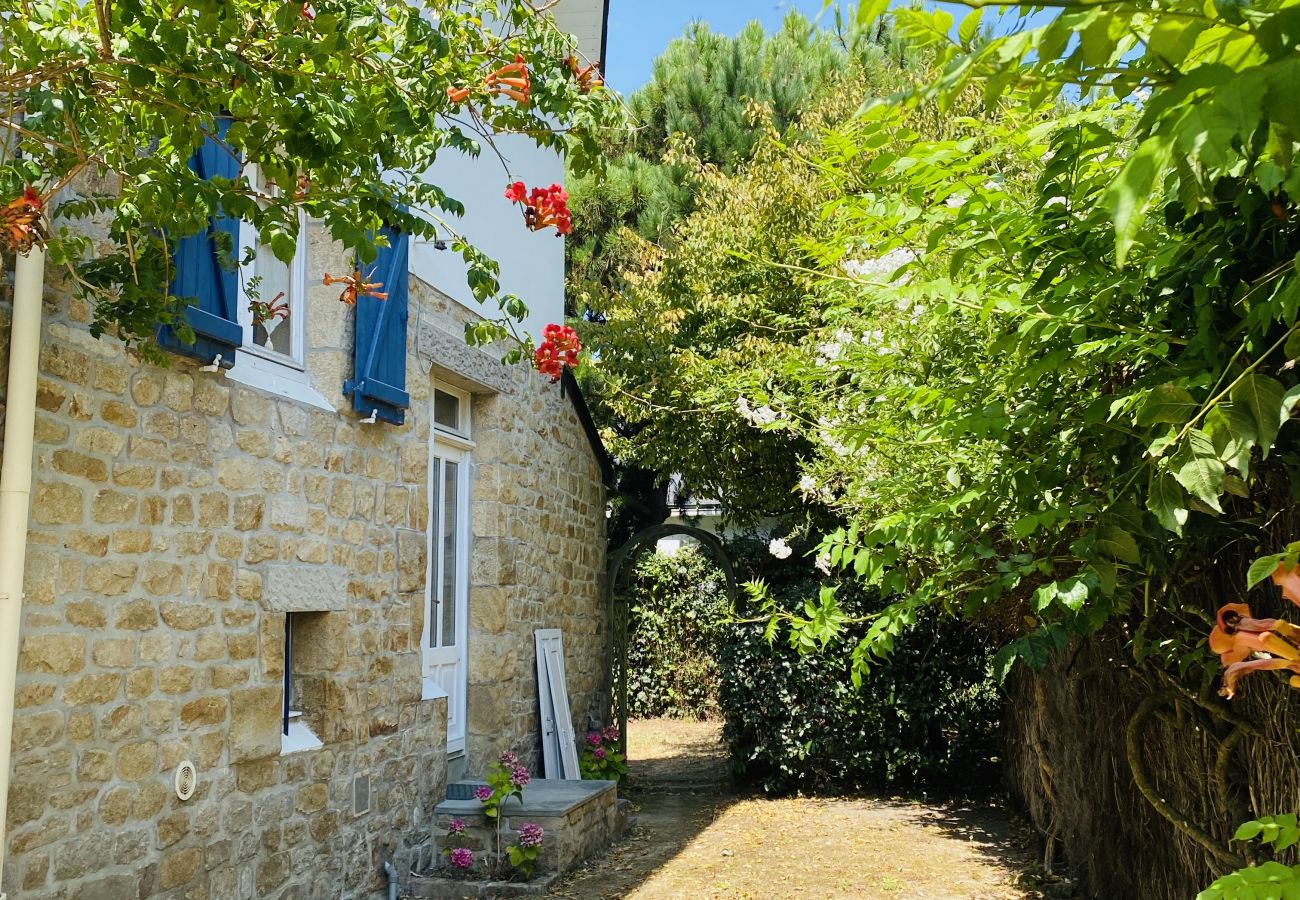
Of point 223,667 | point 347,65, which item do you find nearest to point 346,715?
point 223,667

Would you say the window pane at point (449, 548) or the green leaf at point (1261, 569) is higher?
the window pane at point (449, 548)

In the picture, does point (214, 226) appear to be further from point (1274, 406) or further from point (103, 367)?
point (1274, 406)

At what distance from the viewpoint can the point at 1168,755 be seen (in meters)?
3.43

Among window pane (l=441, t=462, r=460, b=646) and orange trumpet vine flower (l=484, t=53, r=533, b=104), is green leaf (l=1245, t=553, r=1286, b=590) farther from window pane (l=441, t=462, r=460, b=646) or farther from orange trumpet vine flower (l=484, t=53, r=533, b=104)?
window pane (l=441, t=462, r=460, b=646)

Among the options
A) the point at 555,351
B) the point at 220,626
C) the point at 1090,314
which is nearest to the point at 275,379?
the point at 220,626

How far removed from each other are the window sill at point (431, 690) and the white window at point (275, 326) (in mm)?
1829

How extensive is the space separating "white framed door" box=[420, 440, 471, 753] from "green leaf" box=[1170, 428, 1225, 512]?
5169mm

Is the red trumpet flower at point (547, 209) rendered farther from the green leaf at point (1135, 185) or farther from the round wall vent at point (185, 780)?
the green leaf at point (1135, 185)

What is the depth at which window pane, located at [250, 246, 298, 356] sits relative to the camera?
475 cm

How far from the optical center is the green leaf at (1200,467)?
1.48 m

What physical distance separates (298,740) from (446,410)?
8.50 feet

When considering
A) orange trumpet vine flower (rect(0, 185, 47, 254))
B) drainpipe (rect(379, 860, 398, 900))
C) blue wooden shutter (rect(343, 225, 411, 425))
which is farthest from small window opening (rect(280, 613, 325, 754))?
orange trumpet vine flower (rect(0, 185, 47, 254))

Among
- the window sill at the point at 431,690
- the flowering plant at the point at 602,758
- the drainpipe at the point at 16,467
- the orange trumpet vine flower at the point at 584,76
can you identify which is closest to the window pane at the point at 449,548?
the window sill at the point at 431,690

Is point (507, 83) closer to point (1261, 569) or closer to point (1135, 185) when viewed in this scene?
point (1261, 569)
